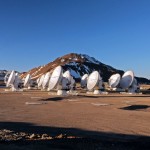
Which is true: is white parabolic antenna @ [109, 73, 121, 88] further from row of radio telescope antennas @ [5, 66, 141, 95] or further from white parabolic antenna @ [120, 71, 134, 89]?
white parabolic antenna @ [120, 71, 134, 89]

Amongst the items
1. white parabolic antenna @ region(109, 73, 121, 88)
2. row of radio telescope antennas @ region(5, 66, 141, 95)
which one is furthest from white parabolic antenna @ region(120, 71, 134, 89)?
white parabolic antenna @ region(109, 73, 121, 88)

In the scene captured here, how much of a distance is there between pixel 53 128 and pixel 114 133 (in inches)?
206

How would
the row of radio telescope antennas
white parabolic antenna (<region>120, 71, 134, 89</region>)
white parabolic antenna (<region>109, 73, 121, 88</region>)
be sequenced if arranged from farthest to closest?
white parabolic antenna (<region>109, 73, 121, 88</region>) < white parabolic antenna (<region>120, 71, 134, 89</region>) < the row of radio telescope antennas

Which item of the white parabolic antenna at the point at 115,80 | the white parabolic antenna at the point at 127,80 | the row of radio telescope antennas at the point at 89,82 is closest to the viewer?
the row of radio telescope antennas at the point at 89,82

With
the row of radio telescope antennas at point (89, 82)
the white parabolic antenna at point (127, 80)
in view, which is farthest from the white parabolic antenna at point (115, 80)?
the white parabolic antenna at point (127, 80)

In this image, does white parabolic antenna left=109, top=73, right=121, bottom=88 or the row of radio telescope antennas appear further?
white parabolic antenna left=109, top=73, right=121, bottom=88

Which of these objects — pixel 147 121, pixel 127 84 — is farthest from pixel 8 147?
pixel 127 84

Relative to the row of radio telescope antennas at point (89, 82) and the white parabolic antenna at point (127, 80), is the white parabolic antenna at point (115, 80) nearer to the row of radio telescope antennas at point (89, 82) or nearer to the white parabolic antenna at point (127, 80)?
the row of radio telescope antennas at point (89, 82)

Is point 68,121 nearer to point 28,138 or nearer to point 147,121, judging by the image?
point 147,121

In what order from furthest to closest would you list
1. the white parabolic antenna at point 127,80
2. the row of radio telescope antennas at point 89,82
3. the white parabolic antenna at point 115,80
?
the white parabolic antenna at point 115,80 < the white parabolic antenna at point 127,80 < the row of radio telescope antennas at point 89,82

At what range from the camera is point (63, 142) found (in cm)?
2025

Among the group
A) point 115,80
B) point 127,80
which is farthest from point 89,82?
point 115,80

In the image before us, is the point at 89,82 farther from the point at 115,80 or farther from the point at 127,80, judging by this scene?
the point at 115,80

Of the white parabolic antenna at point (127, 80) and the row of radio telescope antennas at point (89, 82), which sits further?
the white parabolic antenna at point (127, 80)
